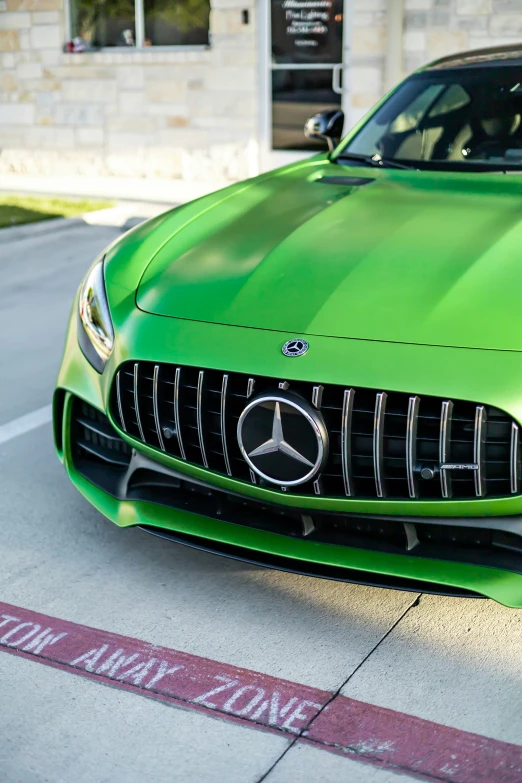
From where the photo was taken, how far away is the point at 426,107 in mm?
4551

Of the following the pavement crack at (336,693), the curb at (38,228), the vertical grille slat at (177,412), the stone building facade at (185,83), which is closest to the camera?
the pavement crack at (336,693)

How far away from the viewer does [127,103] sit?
12.2m

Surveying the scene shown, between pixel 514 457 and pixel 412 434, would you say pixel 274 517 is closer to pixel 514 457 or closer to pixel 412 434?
pixel 412 434

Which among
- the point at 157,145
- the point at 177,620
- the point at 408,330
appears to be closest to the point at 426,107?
the point at 408,330

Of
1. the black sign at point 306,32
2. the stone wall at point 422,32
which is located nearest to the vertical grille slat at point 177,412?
the stone wall at point 422,32

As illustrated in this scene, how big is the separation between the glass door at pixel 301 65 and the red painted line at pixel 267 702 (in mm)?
9142

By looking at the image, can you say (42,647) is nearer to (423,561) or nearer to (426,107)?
(423,561)

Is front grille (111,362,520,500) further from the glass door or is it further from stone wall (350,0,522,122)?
the glass door

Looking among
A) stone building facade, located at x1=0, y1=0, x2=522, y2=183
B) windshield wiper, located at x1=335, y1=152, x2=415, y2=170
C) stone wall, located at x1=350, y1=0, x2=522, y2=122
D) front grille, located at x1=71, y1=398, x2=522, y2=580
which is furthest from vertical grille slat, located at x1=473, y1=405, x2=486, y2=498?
stone building facade, located at x1=0, y1=0, x2=522, y2=183

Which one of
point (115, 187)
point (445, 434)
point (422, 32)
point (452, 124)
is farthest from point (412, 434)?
point (115, 187)

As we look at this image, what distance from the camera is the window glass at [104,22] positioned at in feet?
40.0

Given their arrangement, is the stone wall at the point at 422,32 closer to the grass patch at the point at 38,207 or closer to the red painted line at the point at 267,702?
the grass patch at the point at 38,207

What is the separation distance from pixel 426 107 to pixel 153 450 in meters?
2.35

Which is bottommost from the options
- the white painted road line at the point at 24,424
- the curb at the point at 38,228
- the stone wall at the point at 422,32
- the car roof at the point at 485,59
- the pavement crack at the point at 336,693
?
the white painted road line at the point at 24,424
